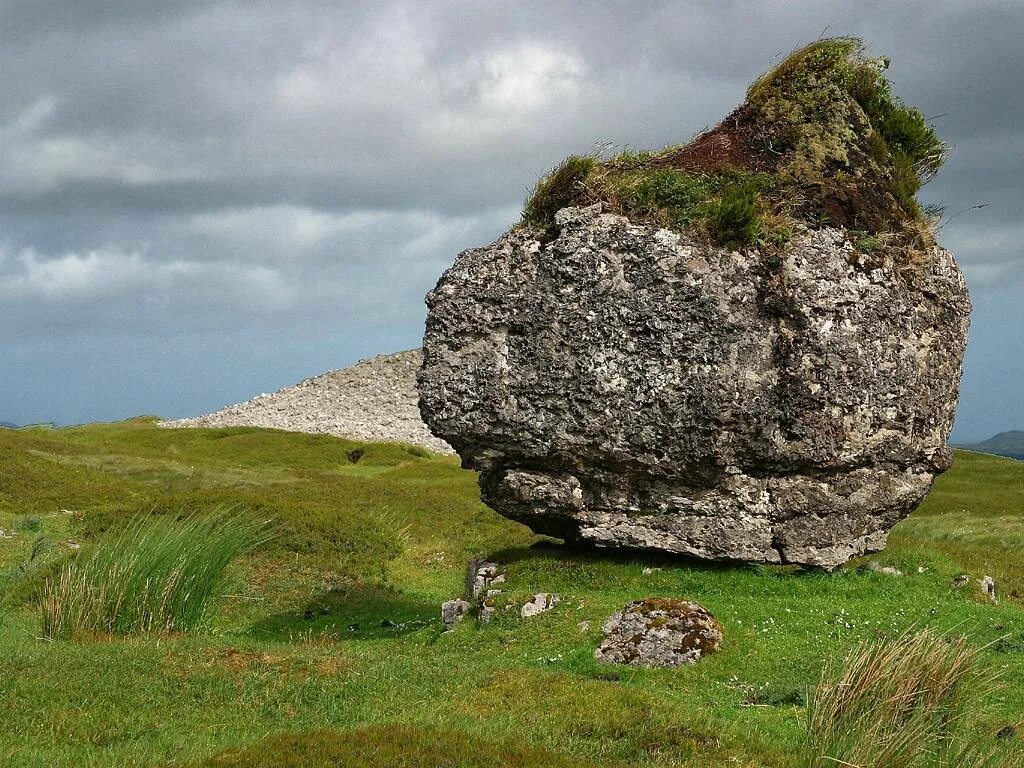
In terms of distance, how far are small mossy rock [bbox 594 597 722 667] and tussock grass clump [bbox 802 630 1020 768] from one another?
5.45 meters

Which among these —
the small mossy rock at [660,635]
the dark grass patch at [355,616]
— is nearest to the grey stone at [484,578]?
the dark grass patch at [355,616]

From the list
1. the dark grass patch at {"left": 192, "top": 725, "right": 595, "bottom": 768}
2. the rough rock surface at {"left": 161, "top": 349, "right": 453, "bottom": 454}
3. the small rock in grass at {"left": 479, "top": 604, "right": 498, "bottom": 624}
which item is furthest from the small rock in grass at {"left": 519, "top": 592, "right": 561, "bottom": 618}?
the rough rock surface at {"left": 161, "top": 349, "right": 453, "bottom": 454}

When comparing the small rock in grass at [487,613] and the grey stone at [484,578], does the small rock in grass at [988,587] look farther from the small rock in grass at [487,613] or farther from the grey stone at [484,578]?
the small rock in grass at [487,613]

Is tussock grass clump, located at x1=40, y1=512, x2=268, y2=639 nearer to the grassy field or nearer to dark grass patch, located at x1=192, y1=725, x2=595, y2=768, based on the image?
the grassy field

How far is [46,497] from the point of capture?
3744 cm

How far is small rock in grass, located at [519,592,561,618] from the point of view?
64.0 ft

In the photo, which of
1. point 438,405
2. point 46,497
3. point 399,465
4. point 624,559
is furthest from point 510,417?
point 399,465

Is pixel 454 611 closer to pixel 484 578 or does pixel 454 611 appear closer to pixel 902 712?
pixel 484 578

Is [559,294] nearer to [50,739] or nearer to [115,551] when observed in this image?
[115,551]

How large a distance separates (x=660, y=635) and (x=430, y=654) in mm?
4087

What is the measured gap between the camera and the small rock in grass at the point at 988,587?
21234mm

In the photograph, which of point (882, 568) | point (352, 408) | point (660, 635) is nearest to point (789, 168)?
point (882, 568)

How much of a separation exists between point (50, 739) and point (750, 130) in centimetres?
1811

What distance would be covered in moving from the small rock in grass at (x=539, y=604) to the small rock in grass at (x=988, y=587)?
9056mm
